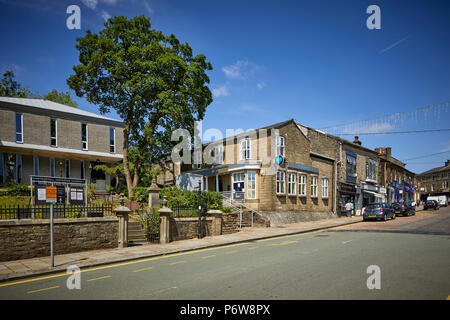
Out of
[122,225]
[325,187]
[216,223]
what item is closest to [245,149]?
[216,223]

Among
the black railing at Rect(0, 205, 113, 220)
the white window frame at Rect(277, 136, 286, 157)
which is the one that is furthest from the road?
the white window frame at Rect(277, 136, 286, 157)

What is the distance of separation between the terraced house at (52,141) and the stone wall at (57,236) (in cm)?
1437

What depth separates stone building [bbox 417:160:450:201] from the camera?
74.8 metres

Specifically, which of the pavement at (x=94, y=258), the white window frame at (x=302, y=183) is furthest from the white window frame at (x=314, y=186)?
the pavement at (x=94, y=258)

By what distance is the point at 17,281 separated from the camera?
8.05 meters

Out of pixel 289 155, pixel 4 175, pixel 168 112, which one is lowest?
pixel 4 175

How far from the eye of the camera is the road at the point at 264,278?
6066 millimetres

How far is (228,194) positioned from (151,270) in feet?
55.4

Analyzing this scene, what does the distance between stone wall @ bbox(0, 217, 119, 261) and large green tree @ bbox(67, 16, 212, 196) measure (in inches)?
508

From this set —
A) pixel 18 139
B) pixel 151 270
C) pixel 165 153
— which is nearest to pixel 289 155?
pixel 165 153

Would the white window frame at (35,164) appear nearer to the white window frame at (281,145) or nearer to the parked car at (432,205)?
the white window frame at (281,145)
